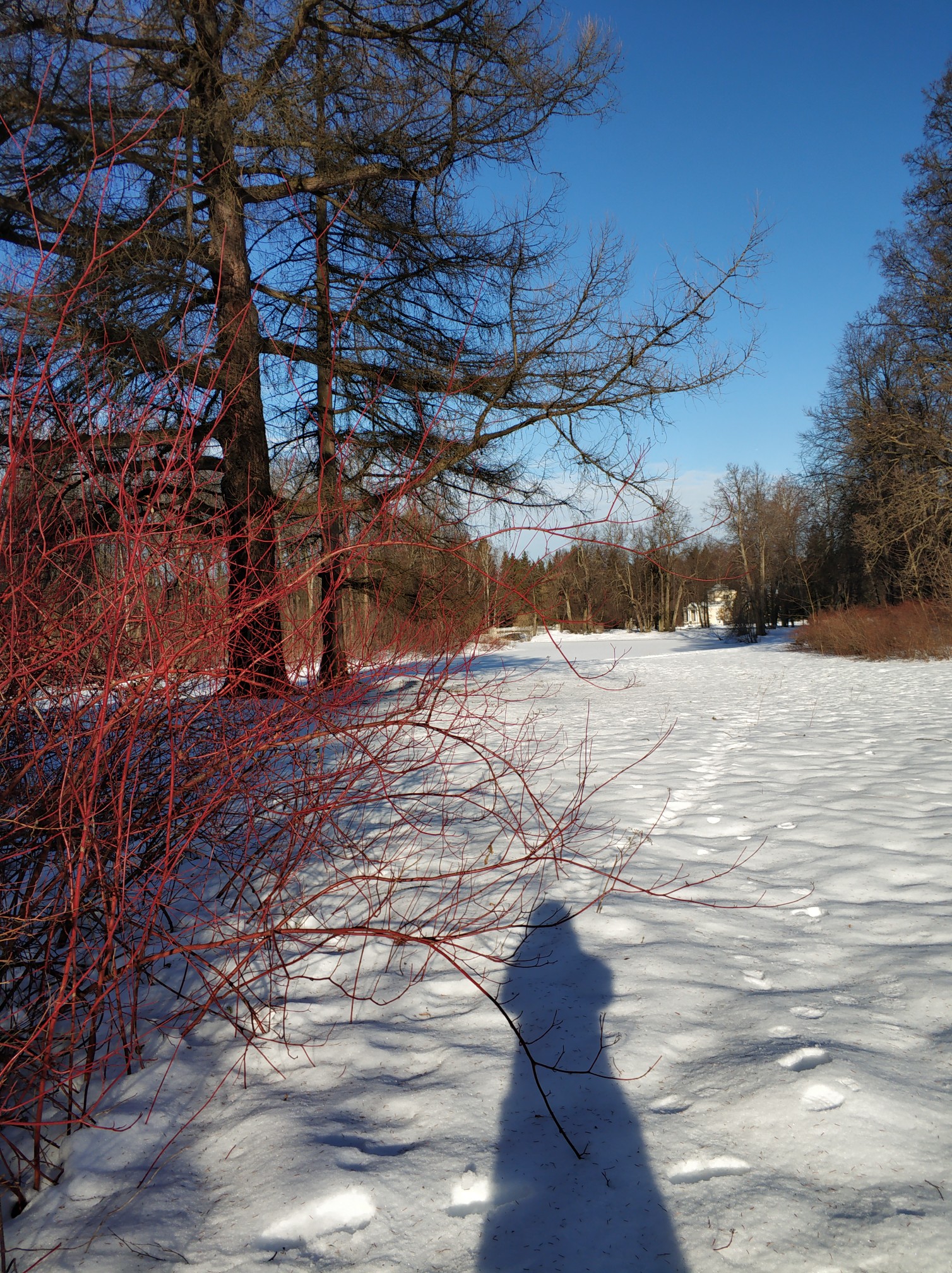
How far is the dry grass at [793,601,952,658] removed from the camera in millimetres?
12948

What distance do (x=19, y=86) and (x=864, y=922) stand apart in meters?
8.15

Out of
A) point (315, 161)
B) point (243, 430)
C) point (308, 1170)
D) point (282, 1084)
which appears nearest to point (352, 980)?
point (282, 1084)

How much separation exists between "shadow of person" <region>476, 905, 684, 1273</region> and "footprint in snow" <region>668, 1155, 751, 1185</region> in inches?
2.3

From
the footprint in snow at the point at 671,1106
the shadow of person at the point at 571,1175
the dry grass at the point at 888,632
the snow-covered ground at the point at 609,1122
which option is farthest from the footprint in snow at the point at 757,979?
the dry grass at the point at 888,632

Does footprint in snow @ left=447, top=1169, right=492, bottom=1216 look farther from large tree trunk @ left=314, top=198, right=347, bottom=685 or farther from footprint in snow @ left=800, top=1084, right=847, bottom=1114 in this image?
large tree trunk @ left=314, top=198, right=347, bottom=685

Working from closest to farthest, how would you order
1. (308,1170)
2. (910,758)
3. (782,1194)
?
1. (782,1194)
2. (308,1170)
3. (910,758)

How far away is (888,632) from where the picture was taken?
14.1 meters

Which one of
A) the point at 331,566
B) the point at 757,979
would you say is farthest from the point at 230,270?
the point at 757,979

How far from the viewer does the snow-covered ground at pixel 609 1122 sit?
4.46ft

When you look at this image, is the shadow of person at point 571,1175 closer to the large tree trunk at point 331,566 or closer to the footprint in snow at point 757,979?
the footprint in snow at point 757,979

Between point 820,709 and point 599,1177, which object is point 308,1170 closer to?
point 599,1177

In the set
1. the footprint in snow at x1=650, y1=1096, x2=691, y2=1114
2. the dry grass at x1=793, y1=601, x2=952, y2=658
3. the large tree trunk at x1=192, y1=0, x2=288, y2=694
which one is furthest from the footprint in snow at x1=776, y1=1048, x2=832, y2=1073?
the dry grass at x1=793, y1=601, x2=952, y2=658

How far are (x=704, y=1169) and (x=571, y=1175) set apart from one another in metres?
0.29

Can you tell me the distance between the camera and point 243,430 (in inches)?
246
